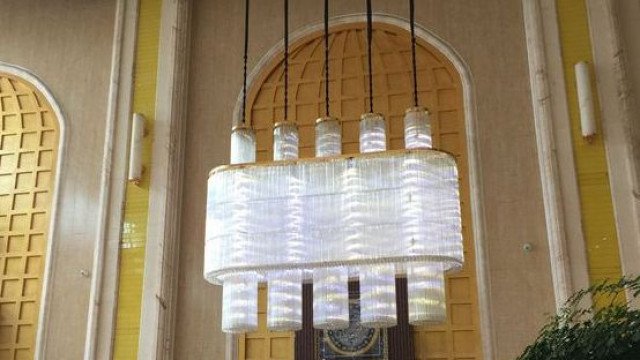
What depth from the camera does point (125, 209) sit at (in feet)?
30.5

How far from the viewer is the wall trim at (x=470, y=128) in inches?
320

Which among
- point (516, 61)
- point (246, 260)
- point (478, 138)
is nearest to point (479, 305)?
point (478, 138)

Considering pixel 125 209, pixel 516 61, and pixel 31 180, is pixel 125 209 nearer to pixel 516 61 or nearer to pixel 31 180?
pixel 31 180

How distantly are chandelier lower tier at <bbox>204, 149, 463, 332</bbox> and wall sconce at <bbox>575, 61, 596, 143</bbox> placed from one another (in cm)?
320

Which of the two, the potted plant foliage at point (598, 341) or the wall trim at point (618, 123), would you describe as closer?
the potted plant foliage at point (598, 341)

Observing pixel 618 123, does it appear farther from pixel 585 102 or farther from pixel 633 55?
pixel 633 55

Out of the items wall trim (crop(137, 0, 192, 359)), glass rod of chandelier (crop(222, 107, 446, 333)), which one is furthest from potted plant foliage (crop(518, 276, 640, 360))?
wall trim (crop(137, 0, 192, 359))

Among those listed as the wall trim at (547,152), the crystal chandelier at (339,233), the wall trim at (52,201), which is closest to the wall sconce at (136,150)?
the wall trim at (52,201)

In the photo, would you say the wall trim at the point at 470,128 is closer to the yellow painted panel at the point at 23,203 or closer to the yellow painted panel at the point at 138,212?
the yellow painted panel at the point at 138,212

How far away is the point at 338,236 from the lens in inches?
213

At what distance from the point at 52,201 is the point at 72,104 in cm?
117

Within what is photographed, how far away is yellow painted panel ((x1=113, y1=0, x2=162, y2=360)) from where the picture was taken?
8836 mm

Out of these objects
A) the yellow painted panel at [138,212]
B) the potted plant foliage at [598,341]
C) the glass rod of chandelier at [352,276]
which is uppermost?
the yellow painted panel at [138,212]

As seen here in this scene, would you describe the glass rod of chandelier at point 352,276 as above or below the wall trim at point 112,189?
below
